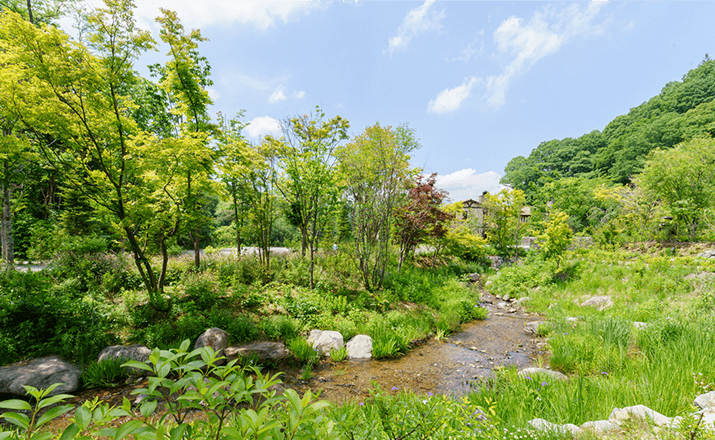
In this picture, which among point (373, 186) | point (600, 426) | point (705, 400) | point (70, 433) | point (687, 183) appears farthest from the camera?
point (687, 183)

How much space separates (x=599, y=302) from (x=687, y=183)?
813 cm

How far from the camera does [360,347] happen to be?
17.7ft

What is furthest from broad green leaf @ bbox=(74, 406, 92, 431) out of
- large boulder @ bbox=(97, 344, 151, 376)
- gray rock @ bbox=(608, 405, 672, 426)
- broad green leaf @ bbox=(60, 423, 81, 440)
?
large boulder @ bbox=(97, 344, 151, 376)

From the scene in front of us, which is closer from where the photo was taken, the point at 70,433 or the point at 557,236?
the point at 70,433

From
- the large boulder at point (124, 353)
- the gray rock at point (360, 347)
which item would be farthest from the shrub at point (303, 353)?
the large boulder at point (124, 353)

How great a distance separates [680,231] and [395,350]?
13.5m

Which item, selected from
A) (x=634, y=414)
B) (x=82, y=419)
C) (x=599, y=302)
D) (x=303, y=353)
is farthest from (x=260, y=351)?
(x=599, y=302)

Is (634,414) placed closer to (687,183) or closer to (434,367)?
(434,367)

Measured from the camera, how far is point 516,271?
10703mm

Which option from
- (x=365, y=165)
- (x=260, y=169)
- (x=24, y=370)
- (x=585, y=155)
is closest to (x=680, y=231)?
(x=365, y=165)

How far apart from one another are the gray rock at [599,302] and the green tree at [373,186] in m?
5.68

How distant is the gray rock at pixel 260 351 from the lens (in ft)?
15.6

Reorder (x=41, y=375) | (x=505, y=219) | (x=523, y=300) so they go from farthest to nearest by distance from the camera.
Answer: (x=505, y=219)
(x=523, y=300)
(x=41, y=375)

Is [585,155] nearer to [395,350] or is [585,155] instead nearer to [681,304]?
[681,304]
